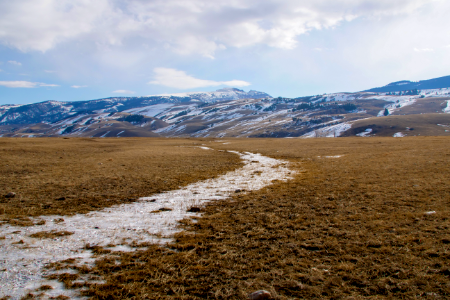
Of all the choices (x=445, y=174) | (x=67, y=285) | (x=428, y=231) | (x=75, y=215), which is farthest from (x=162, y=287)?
(x=445, y=174)

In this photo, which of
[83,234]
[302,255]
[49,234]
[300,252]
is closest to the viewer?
[302,255]

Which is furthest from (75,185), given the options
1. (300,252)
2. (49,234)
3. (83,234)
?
(300,252)

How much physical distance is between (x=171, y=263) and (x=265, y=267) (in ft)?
10.4

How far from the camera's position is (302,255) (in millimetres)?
8344

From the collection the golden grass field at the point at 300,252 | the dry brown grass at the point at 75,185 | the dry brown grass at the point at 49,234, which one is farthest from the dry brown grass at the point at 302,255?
the dry brown grass at the point at 75,185

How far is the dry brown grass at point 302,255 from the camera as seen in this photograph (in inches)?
259

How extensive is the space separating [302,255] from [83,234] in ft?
30.5

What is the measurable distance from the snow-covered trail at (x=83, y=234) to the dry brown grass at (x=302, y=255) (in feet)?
3.76

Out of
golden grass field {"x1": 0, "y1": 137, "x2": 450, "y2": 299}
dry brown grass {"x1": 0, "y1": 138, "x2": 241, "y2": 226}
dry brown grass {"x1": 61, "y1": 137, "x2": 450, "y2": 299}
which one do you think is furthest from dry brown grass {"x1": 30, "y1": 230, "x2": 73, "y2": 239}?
dry brown grass {"x1": 61, "y1": 137, "x2": 450, "y2": 299}

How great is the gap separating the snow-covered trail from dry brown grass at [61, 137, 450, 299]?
1147 mm

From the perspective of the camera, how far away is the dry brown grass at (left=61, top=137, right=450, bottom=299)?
21.6ft

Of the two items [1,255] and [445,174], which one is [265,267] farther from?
[445,174]

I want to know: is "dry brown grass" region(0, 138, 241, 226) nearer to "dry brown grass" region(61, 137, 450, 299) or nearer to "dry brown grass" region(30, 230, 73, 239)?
"dry brown grass" region(30, 230, 73, 239)

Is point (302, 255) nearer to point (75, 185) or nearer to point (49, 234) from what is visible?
point (49, 234)
